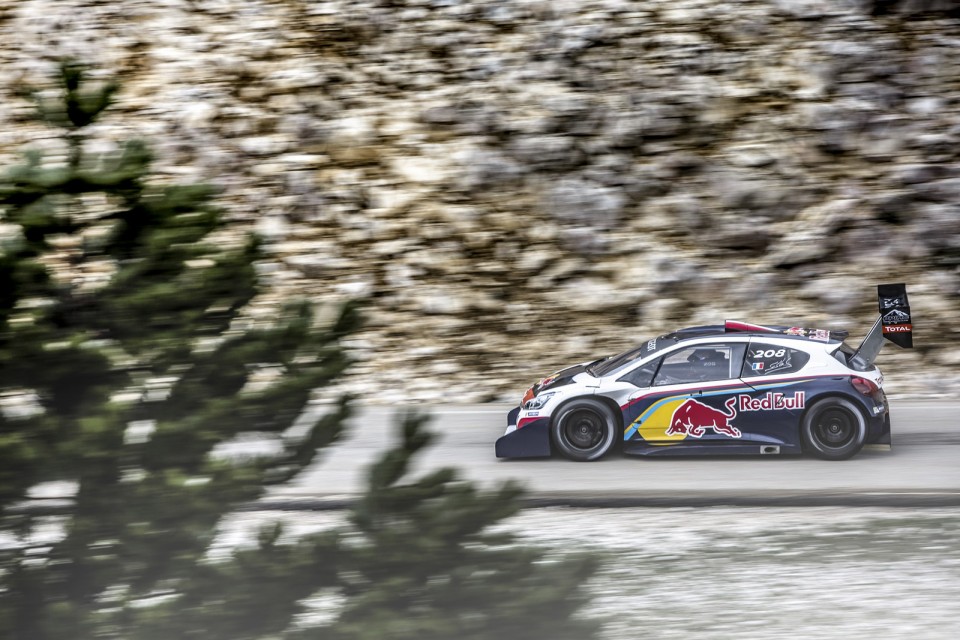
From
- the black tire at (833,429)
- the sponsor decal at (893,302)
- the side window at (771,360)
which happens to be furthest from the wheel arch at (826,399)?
the sponsor decal at (893,302)

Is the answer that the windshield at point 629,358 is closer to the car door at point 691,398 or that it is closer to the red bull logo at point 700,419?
the car door at point 691,398

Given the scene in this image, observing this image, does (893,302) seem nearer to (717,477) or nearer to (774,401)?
(774,401)

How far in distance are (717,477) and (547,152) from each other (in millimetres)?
9887

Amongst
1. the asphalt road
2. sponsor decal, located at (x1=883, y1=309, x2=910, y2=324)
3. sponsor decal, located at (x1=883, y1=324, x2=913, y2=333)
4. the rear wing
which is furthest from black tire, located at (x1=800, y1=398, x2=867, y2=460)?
sponsor decal, located at (x1=883, y1=309, x2=910, y2=324)

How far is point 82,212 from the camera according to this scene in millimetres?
2703

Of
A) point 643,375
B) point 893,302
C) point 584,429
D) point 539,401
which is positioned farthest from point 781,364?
point 893,302

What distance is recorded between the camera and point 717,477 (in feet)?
29.8

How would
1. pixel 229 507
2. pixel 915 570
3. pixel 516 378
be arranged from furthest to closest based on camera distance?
pixel 516 378 → pixel 915 570 → pixel 229 507

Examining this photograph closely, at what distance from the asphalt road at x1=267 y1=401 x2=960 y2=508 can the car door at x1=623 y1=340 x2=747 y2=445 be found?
315 millimetres

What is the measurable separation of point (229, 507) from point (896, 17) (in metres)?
18.8

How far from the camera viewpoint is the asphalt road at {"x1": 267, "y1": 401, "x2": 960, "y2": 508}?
8.33 meters

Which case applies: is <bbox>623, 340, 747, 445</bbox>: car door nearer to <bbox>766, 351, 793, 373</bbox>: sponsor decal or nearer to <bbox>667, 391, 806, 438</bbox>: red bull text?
<bbox>667, 391, 806, 438</bbox>: red bull text

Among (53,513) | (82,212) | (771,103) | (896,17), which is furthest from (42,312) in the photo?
(896,17)

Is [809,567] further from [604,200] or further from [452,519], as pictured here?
[604,200]
